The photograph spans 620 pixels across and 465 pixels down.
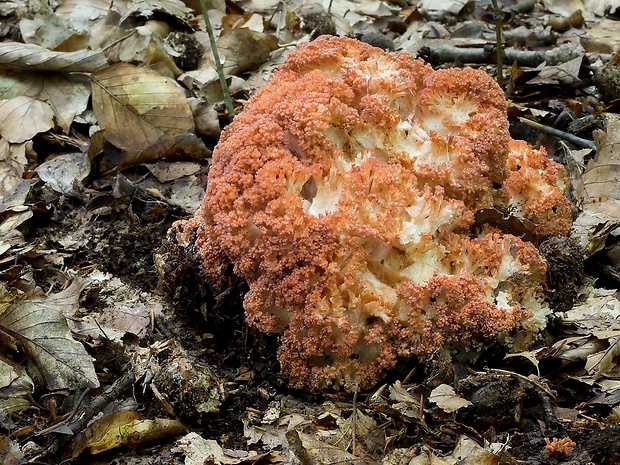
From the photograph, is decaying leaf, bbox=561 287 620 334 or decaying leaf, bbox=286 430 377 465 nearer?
decaying leaf, bbox=286 430 377 465

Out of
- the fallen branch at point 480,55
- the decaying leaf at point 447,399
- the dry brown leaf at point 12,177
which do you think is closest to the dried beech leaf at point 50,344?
the dry brown leaf at point 12,177

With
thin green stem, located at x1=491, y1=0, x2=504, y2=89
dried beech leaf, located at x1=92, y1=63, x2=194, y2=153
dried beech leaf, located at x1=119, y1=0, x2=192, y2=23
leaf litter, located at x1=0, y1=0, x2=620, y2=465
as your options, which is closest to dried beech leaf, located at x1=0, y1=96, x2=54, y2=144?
leaf litter, located at x1=0, y1=0, x2=620, y2=465

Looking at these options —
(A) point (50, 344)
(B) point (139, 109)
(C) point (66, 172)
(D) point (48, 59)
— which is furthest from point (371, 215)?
(D) point (48, 59)

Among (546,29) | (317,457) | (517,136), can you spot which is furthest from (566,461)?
(546,29)

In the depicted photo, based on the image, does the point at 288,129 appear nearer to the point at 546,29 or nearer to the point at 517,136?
the point at 517,136

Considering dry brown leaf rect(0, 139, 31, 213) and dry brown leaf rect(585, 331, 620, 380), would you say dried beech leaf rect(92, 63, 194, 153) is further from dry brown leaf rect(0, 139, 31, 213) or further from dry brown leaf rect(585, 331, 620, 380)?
dry brown leaf rect(585, 331, 620, 380)

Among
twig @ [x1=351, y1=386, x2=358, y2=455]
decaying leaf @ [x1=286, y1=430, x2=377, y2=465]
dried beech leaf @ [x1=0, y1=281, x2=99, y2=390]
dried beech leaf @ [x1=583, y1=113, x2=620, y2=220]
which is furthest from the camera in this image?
dried beech leaf @ [x1=583, y1=113, x2=620, y2=220]
